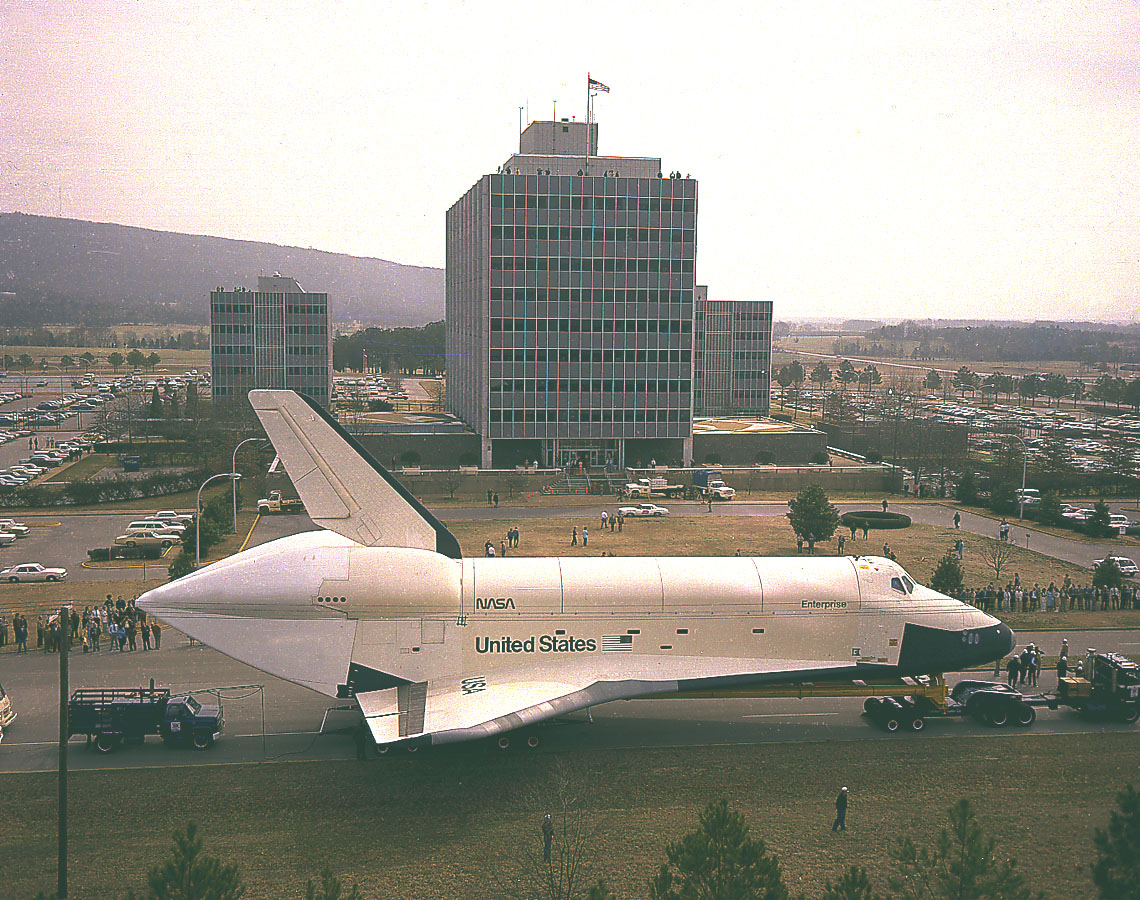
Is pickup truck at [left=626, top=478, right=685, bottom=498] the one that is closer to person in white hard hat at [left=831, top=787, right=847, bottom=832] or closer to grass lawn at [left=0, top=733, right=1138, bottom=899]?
grass lawn at [left=0, top=733, right=1138, bottom=899]

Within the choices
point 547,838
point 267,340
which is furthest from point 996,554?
point 267,340

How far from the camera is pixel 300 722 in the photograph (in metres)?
32.7

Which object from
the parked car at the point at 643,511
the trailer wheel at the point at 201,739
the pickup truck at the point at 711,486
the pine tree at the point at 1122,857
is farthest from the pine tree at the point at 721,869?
Result: the pickup truck at the point at 711,486

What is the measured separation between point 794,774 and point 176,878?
18769 millimetres

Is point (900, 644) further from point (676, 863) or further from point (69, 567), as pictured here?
point (69, 567)

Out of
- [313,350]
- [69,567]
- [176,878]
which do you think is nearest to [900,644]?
[176,878]

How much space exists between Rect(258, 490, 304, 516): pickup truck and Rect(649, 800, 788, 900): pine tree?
6117 centimetres

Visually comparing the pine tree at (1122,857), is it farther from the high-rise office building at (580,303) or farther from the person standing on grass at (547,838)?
the high-rise office building at (580,303)

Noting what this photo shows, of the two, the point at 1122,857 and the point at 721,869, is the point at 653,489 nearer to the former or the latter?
the point at 1122,857

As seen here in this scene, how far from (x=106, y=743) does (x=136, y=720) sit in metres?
1.09

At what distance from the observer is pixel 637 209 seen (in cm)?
9438

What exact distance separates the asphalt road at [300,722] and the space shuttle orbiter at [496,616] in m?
2.23

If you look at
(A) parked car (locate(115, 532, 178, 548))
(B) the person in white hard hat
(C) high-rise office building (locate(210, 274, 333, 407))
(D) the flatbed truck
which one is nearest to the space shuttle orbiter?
(D) the flatbed truck

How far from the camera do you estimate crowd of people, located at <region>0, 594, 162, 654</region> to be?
40219 millimetres
